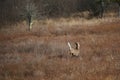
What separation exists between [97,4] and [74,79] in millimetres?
51318

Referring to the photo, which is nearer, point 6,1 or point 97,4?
point 97,4

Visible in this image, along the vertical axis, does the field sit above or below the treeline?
above

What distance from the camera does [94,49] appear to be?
23.7 m

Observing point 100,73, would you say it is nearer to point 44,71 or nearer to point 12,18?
point 44,71

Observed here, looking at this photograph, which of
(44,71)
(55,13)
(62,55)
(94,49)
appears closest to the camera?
(44,71)

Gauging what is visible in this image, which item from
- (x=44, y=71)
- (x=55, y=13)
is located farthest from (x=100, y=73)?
(x=55, y=13)

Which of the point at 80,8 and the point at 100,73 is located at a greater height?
the point at 100,73

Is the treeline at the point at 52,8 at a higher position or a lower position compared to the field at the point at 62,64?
lower

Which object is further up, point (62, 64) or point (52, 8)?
point (62, 64)

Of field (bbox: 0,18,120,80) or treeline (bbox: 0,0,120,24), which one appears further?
treeline (bbox: 0,0,120,24)

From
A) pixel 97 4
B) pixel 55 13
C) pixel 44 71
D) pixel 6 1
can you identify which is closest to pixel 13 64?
pixel 44 71

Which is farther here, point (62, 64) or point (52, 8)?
point (52, 8)

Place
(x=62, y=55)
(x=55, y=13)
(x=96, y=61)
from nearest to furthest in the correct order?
(x=96, y=61), (x=62, y=55), (x=55, y=13)

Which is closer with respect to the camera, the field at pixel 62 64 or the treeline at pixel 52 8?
the field at pixel 62 64
